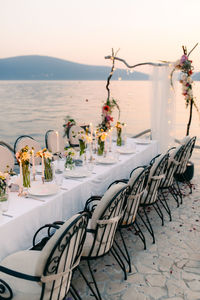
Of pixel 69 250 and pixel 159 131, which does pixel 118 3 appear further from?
pixel 69 250

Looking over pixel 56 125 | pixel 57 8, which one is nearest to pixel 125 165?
pixel 57 8

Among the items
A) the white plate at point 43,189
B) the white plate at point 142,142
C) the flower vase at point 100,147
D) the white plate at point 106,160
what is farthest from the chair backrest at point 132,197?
the white plate at point 142,142

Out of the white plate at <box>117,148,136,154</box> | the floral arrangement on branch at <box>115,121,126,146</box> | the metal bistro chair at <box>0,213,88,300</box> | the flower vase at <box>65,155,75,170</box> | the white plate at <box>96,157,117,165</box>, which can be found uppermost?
the floral arrangement on branch at <box>115,121,126,146</box>

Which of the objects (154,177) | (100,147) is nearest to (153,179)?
(154,177)

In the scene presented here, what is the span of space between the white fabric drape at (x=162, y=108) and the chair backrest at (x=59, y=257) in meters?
4.44

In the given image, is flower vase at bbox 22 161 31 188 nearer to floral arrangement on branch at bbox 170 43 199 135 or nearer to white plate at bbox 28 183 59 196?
white plate at bbox 28 183 59 196

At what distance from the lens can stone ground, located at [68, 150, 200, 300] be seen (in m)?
2.78

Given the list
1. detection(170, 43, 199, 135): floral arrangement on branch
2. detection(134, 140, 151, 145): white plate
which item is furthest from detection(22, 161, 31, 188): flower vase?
detection(170, 43, 199, 135): floral arrangement on branch

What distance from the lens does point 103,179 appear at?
12.1ft

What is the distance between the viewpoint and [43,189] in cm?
299

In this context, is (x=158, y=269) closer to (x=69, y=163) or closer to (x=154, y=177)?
(x=154, y=177)

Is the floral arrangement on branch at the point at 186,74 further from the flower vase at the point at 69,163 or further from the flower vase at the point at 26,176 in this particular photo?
the flower vase at the point at 26,176

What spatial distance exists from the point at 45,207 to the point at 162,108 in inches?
158

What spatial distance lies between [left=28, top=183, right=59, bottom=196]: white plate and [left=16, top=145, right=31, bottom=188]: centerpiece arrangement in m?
0.10
